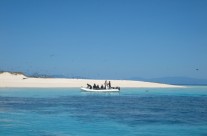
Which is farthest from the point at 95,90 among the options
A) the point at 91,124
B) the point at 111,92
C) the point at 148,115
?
the point at 91,124

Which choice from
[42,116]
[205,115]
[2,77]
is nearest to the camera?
[42,116]

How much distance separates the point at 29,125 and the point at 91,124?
143 inches

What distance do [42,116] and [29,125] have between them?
4.45 m

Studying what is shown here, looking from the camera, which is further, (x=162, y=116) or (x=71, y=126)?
(x=162, y=116)

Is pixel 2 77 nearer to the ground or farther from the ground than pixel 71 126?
farther from the ground

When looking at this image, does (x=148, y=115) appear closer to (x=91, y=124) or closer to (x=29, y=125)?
(x=91, y=124)

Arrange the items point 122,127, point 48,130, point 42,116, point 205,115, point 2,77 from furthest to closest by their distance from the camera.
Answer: point 2,77 < point 205,115 < point 42,116 < point 122,127 < point 48,130

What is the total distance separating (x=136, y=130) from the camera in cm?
2127

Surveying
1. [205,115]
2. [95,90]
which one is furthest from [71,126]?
[95,90]

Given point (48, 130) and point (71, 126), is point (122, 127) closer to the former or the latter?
point (71, 126)

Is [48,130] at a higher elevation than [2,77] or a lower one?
lower

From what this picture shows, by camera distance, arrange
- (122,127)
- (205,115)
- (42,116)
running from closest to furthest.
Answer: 1. (122,127)
2. (42,116)
3. (205,115)

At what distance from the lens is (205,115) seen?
28.8 meters

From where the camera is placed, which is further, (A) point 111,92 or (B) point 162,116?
(A) point 111,92
